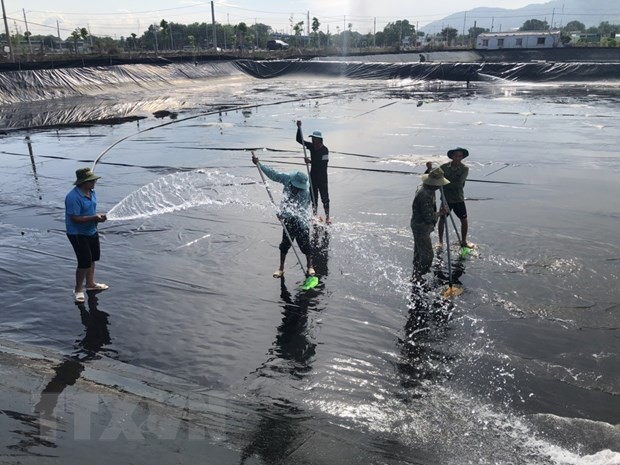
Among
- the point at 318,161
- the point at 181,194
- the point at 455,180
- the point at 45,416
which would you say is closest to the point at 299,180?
the point at 318,161

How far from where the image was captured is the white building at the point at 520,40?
2938 inches

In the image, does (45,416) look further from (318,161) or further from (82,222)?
(318,161)

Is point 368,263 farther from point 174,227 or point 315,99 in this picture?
point 315,99

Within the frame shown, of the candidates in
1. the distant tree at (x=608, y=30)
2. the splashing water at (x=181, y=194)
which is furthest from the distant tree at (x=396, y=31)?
the splashing water at (x=181, y=194)

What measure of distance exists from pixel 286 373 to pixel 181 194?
6716 millimetres

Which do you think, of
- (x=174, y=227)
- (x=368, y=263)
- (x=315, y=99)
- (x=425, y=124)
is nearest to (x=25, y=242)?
(x=174, y=227)

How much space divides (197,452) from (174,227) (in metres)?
5.54

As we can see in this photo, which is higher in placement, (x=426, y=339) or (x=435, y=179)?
(x=435, y=179)

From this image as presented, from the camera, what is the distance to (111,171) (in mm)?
12258

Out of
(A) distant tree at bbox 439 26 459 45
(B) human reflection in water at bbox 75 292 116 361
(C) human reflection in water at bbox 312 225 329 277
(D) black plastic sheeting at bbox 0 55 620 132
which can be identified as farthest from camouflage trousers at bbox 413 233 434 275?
(A) distant tree at bbox 439 26 459 45

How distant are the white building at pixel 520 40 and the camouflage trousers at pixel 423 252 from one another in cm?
7640

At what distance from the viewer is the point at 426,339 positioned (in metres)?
5.01

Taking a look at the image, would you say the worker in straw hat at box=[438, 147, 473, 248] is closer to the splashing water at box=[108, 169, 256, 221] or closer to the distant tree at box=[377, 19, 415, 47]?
the splashing water at box=[108, 169, 256, 221]

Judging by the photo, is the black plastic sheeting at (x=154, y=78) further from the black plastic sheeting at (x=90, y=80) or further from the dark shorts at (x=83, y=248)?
the dark shorts at (x=83, y=248)
